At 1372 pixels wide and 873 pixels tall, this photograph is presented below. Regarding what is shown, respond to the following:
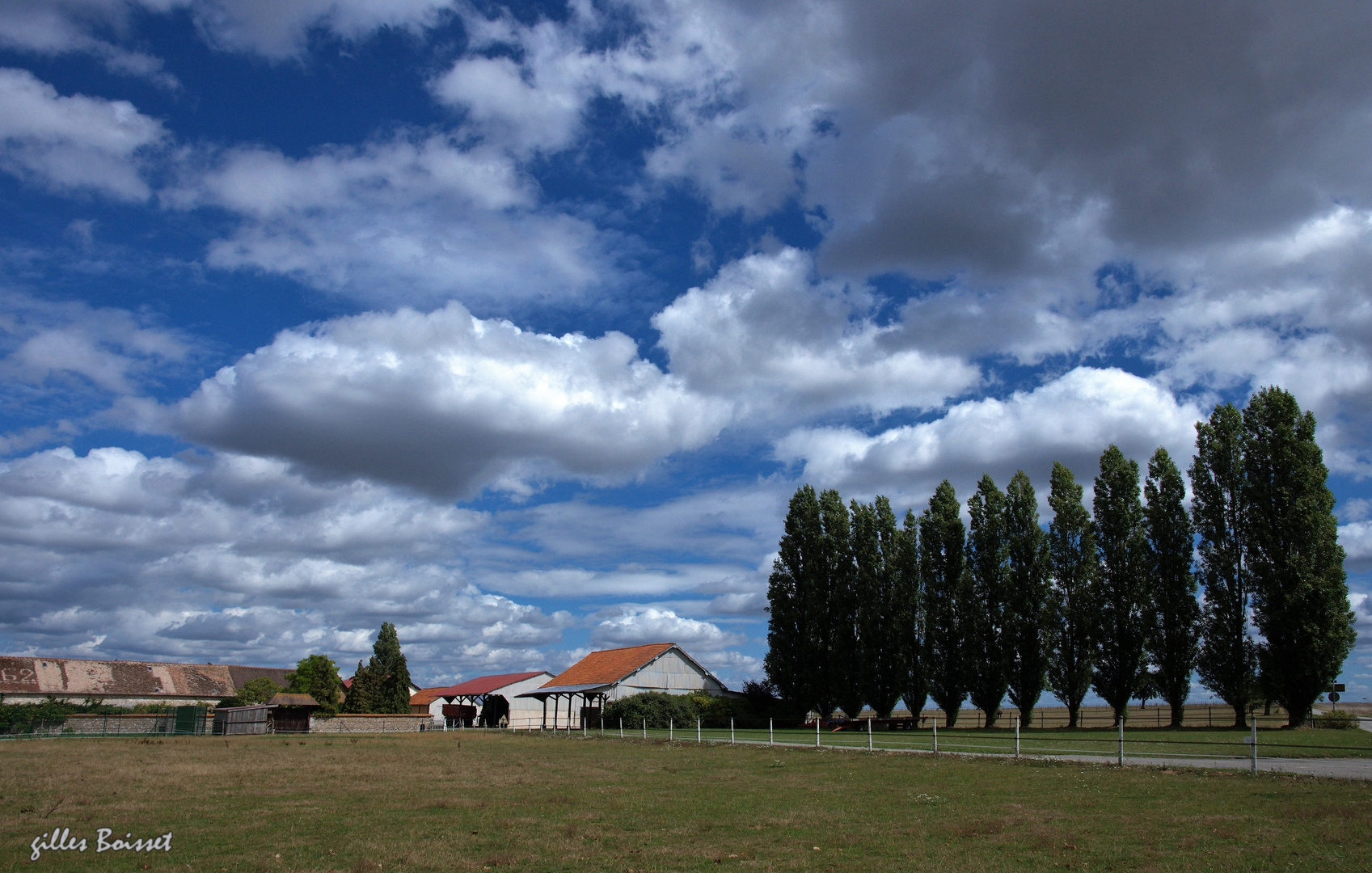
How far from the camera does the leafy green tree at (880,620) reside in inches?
1873

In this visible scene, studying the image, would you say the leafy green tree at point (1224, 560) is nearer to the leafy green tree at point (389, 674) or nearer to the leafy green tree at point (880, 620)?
the leafy green tree at point (880, 620)

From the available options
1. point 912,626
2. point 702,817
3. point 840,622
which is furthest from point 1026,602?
point 702,817

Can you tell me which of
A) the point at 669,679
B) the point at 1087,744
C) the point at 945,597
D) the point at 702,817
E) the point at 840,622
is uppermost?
the point at 945,597

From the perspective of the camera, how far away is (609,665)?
67250mm

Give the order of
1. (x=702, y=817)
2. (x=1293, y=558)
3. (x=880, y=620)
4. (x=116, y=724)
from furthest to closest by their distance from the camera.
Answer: (x=116, y=724), (x=880, y=620), (x=1293, y=558), (x=702, y=817)

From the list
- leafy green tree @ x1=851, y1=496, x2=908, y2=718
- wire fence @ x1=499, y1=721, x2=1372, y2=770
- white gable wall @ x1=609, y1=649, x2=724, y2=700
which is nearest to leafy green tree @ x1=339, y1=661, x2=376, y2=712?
white gable wall @ x1=609, y1=649, x2=724, y2=700

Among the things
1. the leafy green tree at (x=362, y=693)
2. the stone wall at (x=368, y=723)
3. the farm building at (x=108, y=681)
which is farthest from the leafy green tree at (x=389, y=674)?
the farm building at (x=108, y=681)

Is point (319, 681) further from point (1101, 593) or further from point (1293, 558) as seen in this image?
point (1293, 558)

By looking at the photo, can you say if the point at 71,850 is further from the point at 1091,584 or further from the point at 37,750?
the point at 1091,584

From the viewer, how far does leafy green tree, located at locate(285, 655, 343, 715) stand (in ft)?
239

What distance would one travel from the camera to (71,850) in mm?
10242

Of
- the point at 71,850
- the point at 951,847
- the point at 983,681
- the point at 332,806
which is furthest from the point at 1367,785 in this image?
the point at 983,681

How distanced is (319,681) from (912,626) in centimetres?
5599

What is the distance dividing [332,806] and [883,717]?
127ft
